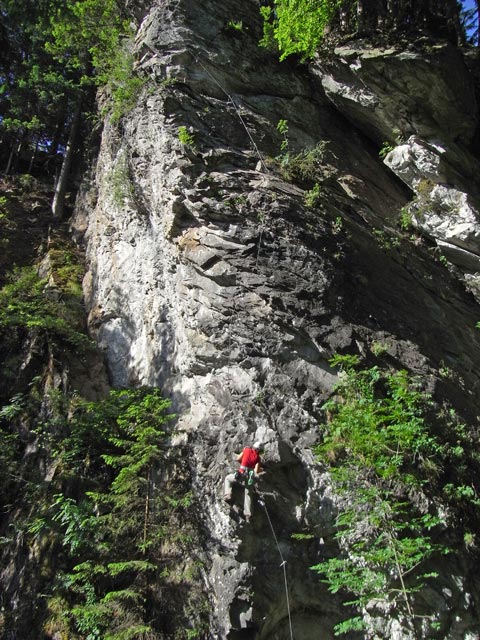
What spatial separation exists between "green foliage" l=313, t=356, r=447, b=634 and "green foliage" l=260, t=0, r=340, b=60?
24.7 feet

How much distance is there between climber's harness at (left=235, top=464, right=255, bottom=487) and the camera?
18.7ft

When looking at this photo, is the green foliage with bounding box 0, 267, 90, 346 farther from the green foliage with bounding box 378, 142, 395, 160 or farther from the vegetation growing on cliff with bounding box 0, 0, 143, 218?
the green foliage with bounding box 378, 142, 395, 160

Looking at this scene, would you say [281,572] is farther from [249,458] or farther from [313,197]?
[313,197]

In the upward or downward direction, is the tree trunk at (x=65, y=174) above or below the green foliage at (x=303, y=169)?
below

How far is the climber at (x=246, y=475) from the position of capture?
5.69 metres

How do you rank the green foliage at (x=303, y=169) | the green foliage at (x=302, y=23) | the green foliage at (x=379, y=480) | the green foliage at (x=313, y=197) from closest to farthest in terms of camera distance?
the green foliage at (x=379, y=480) < the green foliage at (x=313, y=197) < the green foliage at (x=303, y=169) < the green foliage at (x=302, y=23)

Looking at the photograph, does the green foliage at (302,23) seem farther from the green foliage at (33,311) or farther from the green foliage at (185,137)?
the green foliage at (33,311)

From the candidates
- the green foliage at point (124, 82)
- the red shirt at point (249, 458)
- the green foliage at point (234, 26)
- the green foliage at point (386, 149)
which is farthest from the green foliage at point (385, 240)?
the green foliage at point (234, 26)

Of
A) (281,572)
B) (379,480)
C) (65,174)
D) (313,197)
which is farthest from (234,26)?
(281,572)

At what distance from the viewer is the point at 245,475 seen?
577 cm

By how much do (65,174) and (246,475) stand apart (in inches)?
467

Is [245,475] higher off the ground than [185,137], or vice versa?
[185,137]

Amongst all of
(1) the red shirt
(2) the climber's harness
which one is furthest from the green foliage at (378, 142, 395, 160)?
(2) the climber's harness

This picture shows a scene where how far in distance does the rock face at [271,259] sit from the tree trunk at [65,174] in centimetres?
226
